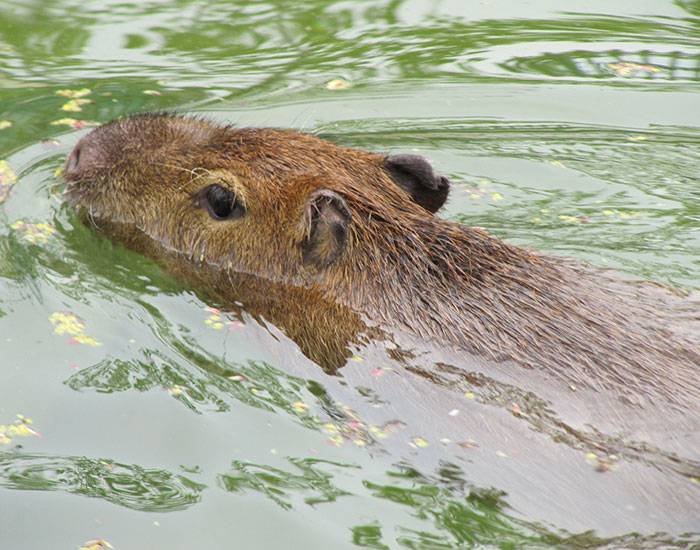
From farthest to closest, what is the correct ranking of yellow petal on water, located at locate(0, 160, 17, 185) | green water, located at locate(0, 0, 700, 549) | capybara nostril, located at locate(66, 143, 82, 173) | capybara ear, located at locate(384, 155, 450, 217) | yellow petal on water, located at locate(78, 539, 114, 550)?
yellow petal on water, located at locate(0, 160, 17, 185) → capybara nostril, located at locate(66, 143, 82, 173) → capybara ear, located at locate(384, 155, 450, 217) → green water, located at locate(0, 0, 700, 549) → yellow petal on water, located at locate(78, 539, 114, 550)

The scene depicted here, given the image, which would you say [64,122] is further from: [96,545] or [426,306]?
[96,545]

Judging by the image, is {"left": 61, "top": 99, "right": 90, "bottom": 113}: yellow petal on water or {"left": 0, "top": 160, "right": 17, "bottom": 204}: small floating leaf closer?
{"left": 0, "top": 160, "right": 17, "bottom": 204}: small floating leaf

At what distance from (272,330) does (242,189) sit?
0.69 meters

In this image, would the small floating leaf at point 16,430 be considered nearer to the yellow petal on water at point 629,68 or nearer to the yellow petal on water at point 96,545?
the yellow petal on water at point 96,545

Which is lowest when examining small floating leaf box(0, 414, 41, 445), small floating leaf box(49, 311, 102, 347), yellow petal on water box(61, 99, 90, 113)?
small floating leaf box(0, 414, 41, 445)

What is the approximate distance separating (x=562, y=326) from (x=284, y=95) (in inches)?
157

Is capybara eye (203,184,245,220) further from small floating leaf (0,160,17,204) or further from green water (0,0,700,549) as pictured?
small floating leaf (0,160,17,204)

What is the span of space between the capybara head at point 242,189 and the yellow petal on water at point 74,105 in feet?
5.03

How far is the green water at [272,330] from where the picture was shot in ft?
15.9

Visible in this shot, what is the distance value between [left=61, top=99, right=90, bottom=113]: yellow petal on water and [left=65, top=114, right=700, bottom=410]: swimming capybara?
1.54 meters

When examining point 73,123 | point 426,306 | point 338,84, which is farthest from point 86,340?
point 338,84

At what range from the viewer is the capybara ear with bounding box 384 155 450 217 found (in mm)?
6465

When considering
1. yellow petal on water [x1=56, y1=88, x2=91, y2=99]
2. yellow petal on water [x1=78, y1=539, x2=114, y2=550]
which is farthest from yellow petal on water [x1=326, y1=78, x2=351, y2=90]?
yellow petal on water [x1=78, y1=539, x2=114, y2=550]

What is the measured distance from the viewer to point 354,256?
19.7ft
